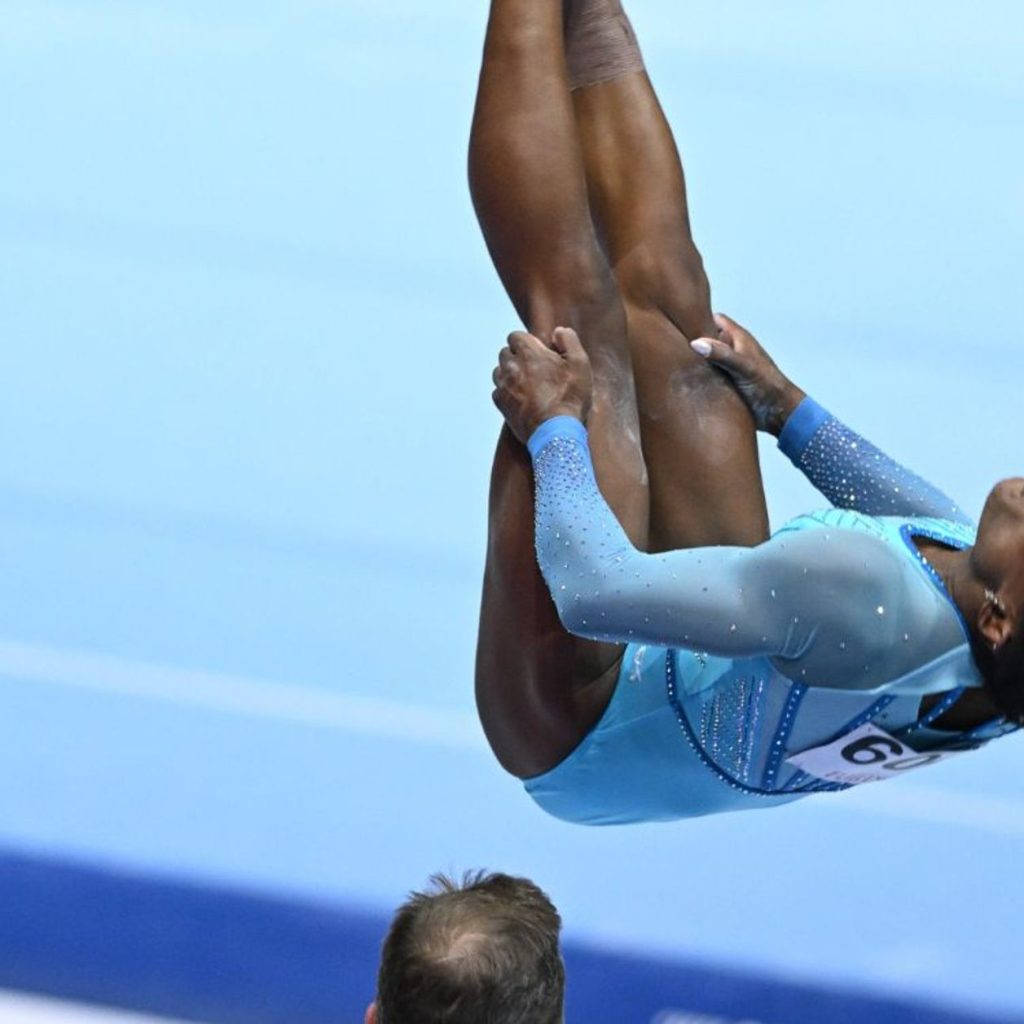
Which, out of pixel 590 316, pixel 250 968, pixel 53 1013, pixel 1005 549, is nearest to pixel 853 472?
pixel 590 316

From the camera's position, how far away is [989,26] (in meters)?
3.59

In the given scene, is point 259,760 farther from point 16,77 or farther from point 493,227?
point 16,77

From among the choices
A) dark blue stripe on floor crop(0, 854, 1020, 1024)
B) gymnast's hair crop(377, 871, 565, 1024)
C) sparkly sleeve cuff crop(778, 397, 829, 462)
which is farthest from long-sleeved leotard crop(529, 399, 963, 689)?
dark blue stripe on floor crop(0, 854, 1020, 1024)

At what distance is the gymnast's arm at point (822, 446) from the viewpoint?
1.82 metres

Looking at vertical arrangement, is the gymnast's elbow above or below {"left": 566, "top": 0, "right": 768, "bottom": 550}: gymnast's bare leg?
below

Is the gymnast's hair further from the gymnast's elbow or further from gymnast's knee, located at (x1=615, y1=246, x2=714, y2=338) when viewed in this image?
gymnast's knee, located at (x1=615, y1=246, x2=714, y2=338)

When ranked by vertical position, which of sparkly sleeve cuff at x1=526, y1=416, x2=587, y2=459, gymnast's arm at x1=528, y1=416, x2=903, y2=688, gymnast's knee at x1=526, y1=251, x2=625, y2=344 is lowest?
gymnast's arm at x1=528, y1=416, x2=903, y2=688

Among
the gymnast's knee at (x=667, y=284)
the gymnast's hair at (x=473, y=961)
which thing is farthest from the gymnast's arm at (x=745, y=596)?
the gymnast's knee at (x=667, y=284)

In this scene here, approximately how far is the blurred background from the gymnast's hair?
74cm

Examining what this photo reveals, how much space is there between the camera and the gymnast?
4.82 ft

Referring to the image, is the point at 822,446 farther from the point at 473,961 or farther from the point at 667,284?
the point at 473,961

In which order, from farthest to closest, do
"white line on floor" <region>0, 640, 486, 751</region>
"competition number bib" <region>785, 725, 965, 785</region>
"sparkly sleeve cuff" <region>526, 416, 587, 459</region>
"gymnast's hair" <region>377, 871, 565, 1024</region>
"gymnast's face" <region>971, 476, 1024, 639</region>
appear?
"white line on floor" <region>0, 640, 486, 751</region>
"sparkly sleeve cuff" <region>526, 416, 587, 459</region>
"competition number bib" <region>785, 725, 965, 785</region>
"gymnast's face" <region>971, 476, 1024, 639</region>
"gymnast's hair" <region>377, 871, 565, 1024</region>

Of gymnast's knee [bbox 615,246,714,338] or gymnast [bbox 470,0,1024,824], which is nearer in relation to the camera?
gymnast [bbox 470,0,1024,824]

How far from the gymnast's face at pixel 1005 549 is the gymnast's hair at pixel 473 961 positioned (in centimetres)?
42
